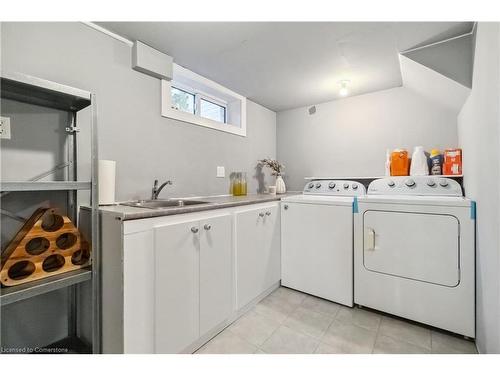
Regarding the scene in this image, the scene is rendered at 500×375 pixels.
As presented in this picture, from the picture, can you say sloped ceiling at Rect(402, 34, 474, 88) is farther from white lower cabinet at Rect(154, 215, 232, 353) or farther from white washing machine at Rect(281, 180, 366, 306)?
white lower cabinet at Rect(154, 215, 232, 353)

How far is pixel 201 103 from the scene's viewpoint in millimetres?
2352

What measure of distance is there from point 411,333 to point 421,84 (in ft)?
6.59

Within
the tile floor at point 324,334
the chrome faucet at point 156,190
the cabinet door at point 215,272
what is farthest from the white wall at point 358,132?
the chrome faucet at point 156,190

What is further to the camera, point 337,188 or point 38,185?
point 337,188

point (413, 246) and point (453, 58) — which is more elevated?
point (453, 58)

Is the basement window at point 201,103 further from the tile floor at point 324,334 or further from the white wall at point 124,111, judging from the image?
the tile floor at point 324,334

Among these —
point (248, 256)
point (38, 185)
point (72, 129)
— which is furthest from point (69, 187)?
point (248, 256)

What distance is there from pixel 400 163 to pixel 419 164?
6.0 inches

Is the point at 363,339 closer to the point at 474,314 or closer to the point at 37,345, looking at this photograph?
the point at 474,314

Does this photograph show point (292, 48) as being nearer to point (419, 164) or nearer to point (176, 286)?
point (419, 164)

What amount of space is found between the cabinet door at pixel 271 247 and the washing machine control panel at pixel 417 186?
1.01 metres

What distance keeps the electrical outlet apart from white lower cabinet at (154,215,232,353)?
0.89 meters

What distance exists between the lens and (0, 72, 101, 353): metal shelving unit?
3.04 ft

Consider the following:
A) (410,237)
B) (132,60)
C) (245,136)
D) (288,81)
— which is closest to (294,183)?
(245,136)
